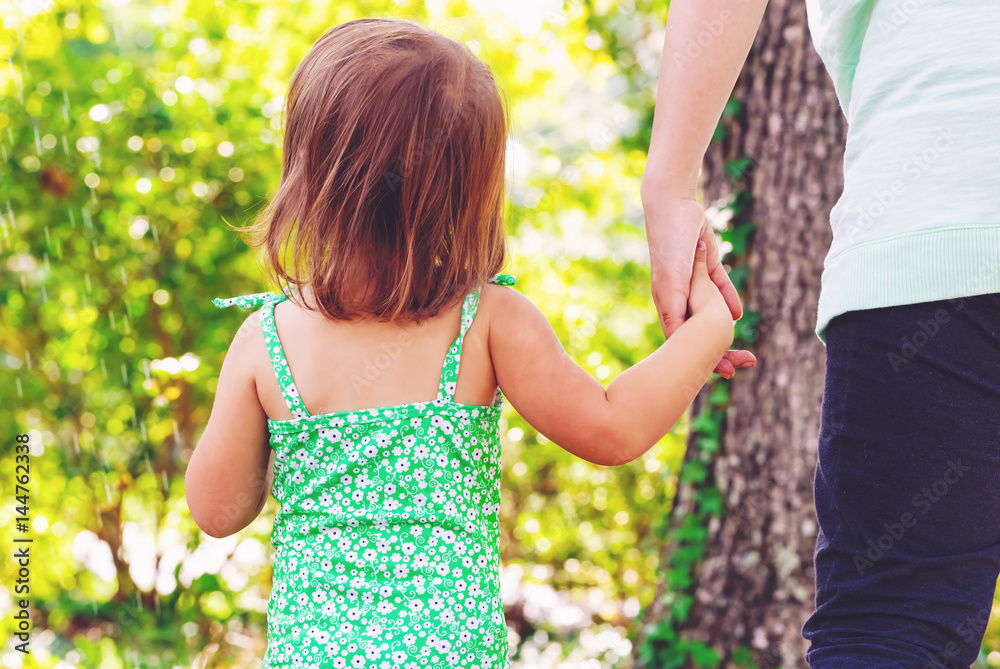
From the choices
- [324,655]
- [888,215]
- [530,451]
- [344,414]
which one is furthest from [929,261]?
[530,451]

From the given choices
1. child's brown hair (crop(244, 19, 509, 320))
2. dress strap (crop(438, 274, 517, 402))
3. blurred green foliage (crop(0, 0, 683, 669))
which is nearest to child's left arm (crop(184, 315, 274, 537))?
child's brown hair (crop(244, 19, 509, 320))

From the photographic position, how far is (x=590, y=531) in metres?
4.40

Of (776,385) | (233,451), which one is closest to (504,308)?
(233,451)

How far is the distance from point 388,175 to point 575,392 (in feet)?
1.50

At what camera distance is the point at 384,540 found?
132 cm

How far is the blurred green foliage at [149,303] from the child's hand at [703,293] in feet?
6.10

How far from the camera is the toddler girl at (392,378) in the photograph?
1317 millimetres

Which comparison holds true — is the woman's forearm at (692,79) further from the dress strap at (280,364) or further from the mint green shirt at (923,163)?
the dress strap at (280,364)

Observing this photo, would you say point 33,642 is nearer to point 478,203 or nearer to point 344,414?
point 344,414

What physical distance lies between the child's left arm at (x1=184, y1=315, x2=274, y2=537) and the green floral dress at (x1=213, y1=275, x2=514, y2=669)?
5 cm

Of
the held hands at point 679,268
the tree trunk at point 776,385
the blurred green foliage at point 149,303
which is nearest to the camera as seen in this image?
the held hands at point 679,268

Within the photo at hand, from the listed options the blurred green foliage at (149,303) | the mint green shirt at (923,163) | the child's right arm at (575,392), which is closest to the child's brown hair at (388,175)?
the child's right arm at (575,392)

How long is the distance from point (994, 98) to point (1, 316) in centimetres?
374

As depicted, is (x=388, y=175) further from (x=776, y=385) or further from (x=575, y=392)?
(x=776, y=385)
